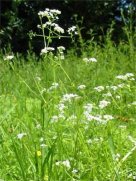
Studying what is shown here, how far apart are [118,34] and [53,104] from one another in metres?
9.21

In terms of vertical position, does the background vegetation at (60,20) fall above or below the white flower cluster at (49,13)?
below

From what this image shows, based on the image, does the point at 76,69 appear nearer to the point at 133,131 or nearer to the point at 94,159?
the point at 133,131

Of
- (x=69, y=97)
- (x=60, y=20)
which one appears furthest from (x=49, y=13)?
(x=60, y=20)

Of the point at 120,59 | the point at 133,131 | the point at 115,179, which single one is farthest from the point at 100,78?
the point at 115,179

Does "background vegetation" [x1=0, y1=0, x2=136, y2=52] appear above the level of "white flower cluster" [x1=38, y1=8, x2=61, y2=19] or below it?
below

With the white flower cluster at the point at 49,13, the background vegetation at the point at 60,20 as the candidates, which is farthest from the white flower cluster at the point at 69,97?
the background vegetation at the point at 60,20

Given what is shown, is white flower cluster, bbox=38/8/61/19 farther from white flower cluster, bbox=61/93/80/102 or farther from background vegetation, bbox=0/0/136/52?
background vegetation, bbox=0/0/136/52

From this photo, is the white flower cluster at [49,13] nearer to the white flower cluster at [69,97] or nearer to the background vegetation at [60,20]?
the white flower cluster at [69,97]

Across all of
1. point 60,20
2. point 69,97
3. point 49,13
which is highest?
point 49,13

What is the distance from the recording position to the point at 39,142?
223cm

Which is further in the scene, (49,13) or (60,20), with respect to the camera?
(60,20)

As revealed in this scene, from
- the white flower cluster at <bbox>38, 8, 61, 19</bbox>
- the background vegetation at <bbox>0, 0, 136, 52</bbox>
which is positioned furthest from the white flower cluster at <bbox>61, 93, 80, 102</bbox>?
the background vegetation at <bbox>0, 0, 136, 52</bbox>

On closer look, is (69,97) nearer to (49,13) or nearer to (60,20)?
(49,13)

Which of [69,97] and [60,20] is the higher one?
[69,97]
